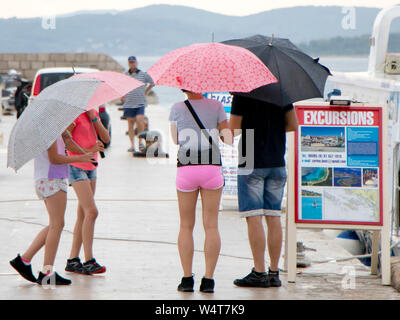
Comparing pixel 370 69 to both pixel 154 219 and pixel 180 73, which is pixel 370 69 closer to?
pixel 154 219

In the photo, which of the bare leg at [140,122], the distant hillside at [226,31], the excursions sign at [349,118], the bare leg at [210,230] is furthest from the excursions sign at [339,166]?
the distant hillside at [226,31]

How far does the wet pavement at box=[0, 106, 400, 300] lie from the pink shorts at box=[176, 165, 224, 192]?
849 mm

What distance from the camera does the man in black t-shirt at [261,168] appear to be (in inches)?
233

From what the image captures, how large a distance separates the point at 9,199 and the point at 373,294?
19.3 feet

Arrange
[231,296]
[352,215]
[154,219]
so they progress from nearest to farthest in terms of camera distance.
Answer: [231,296], [352,215], [154,219]

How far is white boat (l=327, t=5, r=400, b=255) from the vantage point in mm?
7363

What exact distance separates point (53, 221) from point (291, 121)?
2.09 metres

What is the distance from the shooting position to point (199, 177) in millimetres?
5621

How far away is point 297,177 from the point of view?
634 centimetres

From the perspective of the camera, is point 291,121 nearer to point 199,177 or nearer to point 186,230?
point 199,177

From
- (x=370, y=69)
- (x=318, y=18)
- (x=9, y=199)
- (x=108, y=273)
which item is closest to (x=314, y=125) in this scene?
(x=108, y=273)

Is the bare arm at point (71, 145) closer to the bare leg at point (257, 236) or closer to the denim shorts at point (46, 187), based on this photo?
the denim shorts at point (46, 187)

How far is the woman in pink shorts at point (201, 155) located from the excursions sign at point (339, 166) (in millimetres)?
960
